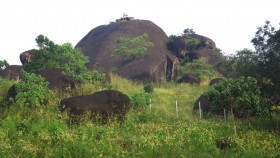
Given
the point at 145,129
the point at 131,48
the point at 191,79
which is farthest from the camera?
the point at 131,48

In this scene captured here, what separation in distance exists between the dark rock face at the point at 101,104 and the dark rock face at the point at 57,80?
13.0 ft

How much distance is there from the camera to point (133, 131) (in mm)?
13516

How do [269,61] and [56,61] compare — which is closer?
[269,61]

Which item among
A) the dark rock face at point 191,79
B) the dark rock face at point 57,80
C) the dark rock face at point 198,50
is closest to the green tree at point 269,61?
the dark rock face at point 57,80

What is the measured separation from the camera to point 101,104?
51.4 ft

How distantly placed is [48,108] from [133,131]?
4.66 meters

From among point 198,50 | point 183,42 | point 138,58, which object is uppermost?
point 183,42

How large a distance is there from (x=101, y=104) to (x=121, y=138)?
4.63m

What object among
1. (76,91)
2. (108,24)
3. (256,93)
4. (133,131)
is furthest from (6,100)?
(108,24)

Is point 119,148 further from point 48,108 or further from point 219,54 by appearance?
point 219,54

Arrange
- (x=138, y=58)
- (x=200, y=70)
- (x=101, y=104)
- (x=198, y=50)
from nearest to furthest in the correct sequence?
1. (x=101, y=104)
2. (x=200, y=70)
3. (x=138, y=58)
4. (x=198, y=50)

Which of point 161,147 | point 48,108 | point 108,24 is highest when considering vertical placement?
point 108,24

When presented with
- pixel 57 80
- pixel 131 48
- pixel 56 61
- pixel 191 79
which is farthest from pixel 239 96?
pixel 131 48

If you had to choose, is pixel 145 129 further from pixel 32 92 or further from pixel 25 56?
pixel 25 56
